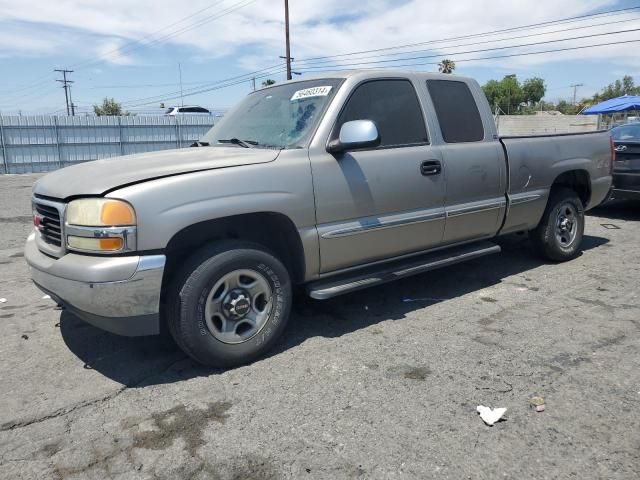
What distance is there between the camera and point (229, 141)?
14.3 ft

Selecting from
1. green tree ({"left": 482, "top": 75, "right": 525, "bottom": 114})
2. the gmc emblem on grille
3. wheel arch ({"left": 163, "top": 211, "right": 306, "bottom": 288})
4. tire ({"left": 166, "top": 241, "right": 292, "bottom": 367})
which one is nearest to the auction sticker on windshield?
wheel arch ({"left": 163, "top": 211, "right": 306, "bottom": 288})

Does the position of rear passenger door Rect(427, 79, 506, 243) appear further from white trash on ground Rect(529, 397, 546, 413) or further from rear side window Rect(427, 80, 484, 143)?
white trash on ground Rect(529, 397, 546, 413)

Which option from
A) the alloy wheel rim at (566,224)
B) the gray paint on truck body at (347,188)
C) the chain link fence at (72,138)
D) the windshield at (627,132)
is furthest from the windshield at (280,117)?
the chain link fence at (72,138)

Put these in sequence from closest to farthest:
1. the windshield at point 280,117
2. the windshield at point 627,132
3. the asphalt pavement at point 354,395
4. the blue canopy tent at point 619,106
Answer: the asphalt pavement at point 354,395 → the windshield at point 280,117 → the windshield at point 627,132 → the blue canopy tent at point 619,106

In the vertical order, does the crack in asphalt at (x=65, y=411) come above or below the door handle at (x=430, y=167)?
below

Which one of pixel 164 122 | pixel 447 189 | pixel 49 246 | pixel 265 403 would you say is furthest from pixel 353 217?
pixel 164 122

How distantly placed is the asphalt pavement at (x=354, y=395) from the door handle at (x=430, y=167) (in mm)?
1177

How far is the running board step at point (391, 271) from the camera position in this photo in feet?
12.5

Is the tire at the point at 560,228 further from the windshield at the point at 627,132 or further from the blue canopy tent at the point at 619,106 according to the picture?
the blue canopy tent at the point at 619,106

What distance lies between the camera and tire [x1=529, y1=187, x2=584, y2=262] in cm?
571

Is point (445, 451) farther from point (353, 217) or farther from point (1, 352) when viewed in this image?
point (1, 352)

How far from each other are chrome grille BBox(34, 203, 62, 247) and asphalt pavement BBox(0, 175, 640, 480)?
862 millimetres

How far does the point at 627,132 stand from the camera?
9.02 meters

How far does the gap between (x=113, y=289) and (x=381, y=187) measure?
6.72 ft
